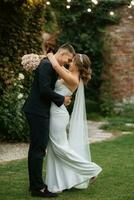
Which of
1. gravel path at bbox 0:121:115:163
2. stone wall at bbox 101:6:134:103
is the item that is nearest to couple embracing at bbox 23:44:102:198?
gravel path at bbox 0:121:115:163

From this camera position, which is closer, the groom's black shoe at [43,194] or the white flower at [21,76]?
the groom's black shoe at [43,194]

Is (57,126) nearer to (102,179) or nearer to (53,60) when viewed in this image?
(53,60)

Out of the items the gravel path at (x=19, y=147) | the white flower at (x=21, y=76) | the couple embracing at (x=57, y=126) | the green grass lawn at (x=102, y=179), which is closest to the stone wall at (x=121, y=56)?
the gravel path at (x=19, y=147)

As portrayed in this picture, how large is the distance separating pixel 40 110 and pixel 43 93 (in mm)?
193

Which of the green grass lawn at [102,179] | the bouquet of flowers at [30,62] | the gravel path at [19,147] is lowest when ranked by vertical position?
the gravel path at [19,147]

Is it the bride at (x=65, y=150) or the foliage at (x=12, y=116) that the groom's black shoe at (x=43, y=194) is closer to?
the bride at (x=65, y=150)

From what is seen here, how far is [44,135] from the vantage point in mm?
A: 6086

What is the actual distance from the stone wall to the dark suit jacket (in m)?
7.92

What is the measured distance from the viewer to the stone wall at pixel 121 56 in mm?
13930

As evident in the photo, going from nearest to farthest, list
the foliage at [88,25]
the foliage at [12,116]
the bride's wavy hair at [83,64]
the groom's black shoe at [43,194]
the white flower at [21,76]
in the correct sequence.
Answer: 1. the groom's black shoe at [43,194]
2. the bride's wavy hair at [83,64]
3. the foliage at [12,116]
4. the white flower at [21,76]
5. the foliage at [88,25]

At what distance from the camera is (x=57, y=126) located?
624cm

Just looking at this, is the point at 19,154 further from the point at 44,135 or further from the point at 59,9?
the point at 59,9

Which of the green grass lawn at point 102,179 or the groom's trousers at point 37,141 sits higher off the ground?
the groom's trousers at point 37,141

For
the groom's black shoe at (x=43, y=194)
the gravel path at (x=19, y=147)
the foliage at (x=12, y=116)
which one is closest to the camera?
the groom's black shoe at (x=43, y=194)
